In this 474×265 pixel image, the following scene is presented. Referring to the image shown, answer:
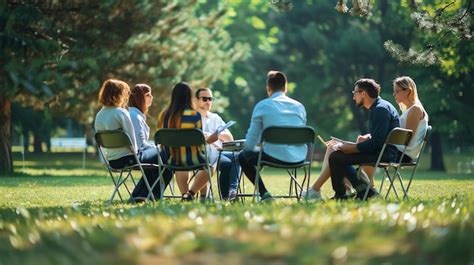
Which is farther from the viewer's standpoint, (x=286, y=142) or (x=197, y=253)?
(x=286, y=142)

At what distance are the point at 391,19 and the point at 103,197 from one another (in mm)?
30975

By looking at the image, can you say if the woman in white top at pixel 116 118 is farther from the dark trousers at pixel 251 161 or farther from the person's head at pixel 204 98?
the dark trousers at pixel 251 161

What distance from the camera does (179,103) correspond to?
10906 mm

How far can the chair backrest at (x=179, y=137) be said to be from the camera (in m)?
10.1

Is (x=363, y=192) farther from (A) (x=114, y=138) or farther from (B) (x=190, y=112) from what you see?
(A) (x=114, y=138)

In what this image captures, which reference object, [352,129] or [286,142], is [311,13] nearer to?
[352,129]

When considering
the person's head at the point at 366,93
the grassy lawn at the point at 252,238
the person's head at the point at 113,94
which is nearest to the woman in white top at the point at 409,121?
the person's head at the point at 366,93

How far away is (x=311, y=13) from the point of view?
47.2m

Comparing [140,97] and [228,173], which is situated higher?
[140,97]

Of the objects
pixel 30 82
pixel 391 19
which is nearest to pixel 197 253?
pixel 30 82

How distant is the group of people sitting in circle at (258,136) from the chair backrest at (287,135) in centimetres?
39

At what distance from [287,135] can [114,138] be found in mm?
1931

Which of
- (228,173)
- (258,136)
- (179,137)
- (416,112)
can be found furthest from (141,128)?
(416,112)

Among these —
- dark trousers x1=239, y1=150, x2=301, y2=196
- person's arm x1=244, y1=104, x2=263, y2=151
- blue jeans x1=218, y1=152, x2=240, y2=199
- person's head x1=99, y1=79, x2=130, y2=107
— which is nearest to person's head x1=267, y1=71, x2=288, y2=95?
→ person's arm x1=244, y1=104, x2=263, y2=151
